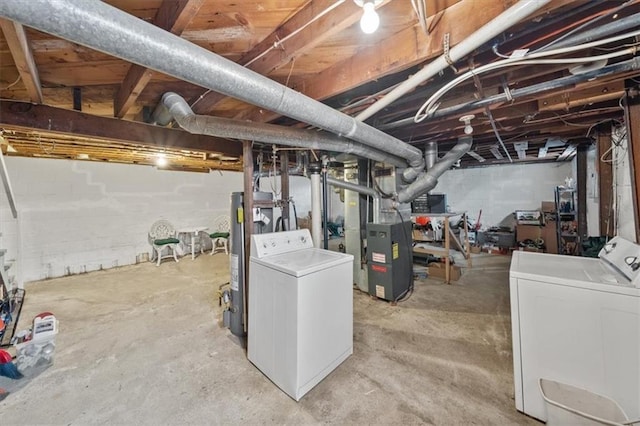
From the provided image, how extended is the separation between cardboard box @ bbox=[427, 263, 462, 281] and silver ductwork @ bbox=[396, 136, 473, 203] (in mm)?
1495

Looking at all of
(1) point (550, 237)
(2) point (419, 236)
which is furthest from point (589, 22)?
(1) point (550, 237)

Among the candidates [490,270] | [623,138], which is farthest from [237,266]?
[490,270]

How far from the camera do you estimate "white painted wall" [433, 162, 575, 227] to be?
591 cm

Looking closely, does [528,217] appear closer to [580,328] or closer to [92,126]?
[580,328]

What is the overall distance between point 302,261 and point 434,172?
2209mm

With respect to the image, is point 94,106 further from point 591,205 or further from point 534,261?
point 591,205

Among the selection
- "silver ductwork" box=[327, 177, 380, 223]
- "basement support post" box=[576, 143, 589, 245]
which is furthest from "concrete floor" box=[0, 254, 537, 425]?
"basement support post" box=[576, 143, 589, 245]

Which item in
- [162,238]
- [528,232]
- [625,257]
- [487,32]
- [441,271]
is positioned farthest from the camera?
[162,238]

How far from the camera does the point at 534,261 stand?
68.6 inches

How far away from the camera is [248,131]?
1.73m

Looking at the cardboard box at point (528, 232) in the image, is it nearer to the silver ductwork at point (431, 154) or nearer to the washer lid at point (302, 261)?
the silver ductwork at point (431, 154)

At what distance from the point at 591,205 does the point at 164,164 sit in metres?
7.47

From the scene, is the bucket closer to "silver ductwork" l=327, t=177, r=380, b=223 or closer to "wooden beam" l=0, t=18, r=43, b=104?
"silver ductwork" l=327, t=177, r=380, b=223

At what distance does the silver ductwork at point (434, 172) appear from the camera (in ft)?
9.98
